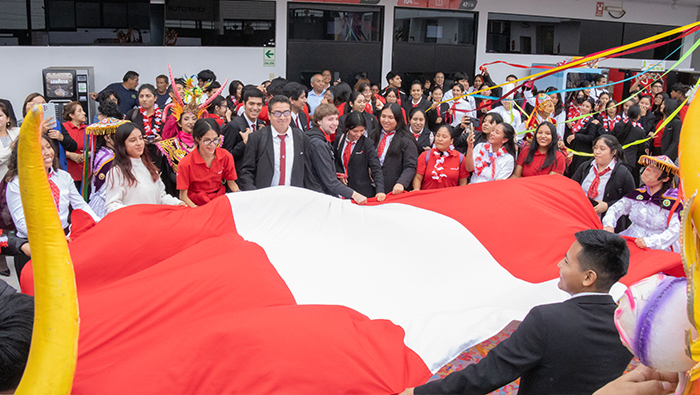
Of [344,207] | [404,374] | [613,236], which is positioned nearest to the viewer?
[613,236]

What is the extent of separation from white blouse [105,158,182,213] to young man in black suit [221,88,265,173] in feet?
2.93

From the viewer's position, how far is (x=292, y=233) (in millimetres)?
3041

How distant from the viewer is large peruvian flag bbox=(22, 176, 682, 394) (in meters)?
1.87

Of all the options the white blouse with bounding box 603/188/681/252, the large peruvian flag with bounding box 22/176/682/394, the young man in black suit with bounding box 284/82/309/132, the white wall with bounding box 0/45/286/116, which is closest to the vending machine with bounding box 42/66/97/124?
the white wall with bounding box 0/45/286/116

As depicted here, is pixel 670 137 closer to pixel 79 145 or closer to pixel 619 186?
pixel 619 186

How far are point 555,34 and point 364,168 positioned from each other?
27.7ft

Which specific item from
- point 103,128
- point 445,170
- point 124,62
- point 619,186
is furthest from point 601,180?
point 124,62

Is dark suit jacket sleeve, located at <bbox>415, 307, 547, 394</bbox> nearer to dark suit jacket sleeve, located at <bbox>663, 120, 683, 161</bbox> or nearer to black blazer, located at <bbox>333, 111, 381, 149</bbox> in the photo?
black blazer, located at <bbox>333, 111, 381, 149</bbox>

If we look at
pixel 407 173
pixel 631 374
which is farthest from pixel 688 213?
pixel 407 173

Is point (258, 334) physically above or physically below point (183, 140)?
below

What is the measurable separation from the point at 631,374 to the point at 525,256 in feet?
5.89

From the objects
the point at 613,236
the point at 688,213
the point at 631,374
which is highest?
the point at 688,213

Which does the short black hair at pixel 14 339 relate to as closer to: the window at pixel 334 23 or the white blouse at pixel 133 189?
the white blouse at pixel 133 189

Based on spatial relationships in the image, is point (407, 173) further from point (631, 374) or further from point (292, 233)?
point (631, 374)
